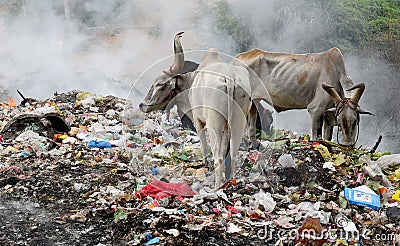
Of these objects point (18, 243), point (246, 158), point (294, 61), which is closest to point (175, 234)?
point (18, 243)

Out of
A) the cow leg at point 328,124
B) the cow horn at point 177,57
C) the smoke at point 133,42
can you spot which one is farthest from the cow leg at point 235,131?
the smoke at point 133,42

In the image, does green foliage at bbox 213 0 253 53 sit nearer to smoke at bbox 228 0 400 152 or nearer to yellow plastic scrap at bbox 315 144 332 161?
smoke at bbox 228 0 400 152

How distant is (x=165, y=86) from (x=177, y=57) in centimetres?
32

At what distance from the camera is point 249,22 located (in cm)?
1382

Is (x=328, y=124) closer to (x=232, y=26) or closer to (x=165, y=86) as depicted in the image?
(x=165, y=86)

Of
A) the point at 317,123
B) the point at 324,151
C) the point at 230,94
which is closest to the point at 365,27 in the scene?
the point at 317,123

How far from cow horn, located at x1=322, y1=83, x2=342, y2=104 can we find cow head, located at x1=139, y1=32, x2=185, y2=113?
1.89 meters

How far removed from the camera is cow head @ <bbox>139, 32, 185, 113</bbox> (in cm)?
547

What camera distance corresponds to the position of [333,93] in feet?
21.2

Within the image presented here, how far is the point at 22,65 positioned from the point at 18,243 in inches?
394

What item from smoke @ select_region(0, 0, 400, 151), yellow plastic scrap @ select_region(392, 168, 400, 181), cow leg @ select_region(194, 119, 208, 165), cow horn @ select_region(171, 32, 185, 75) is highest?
smoke @ select_region(0, 0, 400, 151)

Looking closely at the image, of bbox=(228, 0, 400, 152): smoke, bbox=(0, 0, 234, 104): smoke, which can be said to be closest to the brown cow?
bbox=(228, 0, 400, 152): smoke

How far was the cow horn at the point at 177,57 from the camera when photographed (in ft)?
17.9

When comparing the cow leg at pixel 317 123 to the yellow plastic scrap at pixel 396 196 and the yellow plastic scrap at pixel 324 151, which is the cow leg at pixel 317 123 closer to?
the yellow plastic scrap at pixel 324 151
